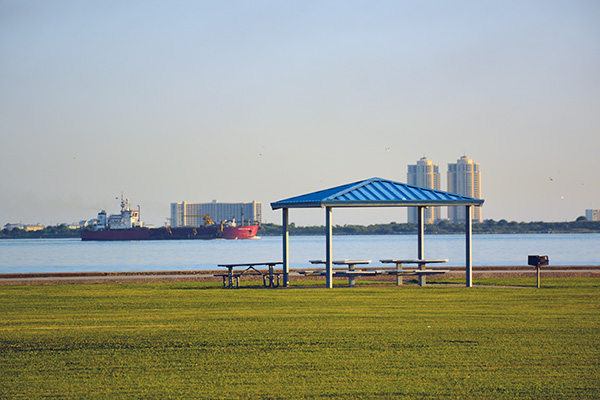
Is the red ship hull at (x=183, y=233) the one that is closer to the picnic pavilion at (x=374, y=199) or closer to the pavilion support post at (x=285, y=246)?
the pavilion support post at (x=285, y=246)

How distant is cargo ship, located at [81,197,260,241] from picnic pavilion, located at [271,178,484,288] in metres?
122

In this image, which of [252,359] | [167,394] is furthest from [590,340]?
[167,394]

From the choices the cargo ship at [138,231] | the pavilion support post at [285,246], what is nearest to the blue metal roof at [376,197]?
the pavilion support post at [285,246]

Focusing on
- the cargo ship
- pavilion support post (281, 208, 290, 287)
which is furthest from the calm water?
the cargo ship

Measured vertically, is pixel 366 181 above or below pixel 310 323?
above

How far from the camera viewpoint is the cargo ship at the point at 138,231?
142 m

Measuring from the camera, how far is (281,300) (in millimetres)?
17719

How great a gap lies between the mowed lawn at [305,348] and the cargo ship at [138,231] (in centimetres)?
12633

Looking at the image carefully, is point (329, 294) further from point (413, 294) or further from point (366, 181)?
point (366, 181)

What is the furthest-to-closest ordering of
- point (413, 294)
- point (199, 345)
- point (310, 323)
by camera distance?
point (413, 294)
point (310, 323)
point (199, 345)

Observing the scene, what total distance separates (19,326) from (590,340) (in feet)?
28.7

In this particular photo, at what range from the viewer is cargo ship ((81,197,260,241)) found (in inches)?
5591

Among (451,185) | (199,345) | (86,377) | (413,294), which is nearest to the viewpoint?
(86,377)

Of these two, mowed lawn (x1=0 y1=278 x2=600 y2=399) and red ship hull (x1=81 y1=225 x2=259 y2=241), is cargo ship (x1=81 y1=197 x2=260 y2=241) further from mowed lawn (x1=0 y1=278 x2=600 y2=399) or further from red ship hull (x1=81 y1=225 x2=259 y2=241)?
mowed lawn (x1=0 y1=278 x2=600 y2=399)
